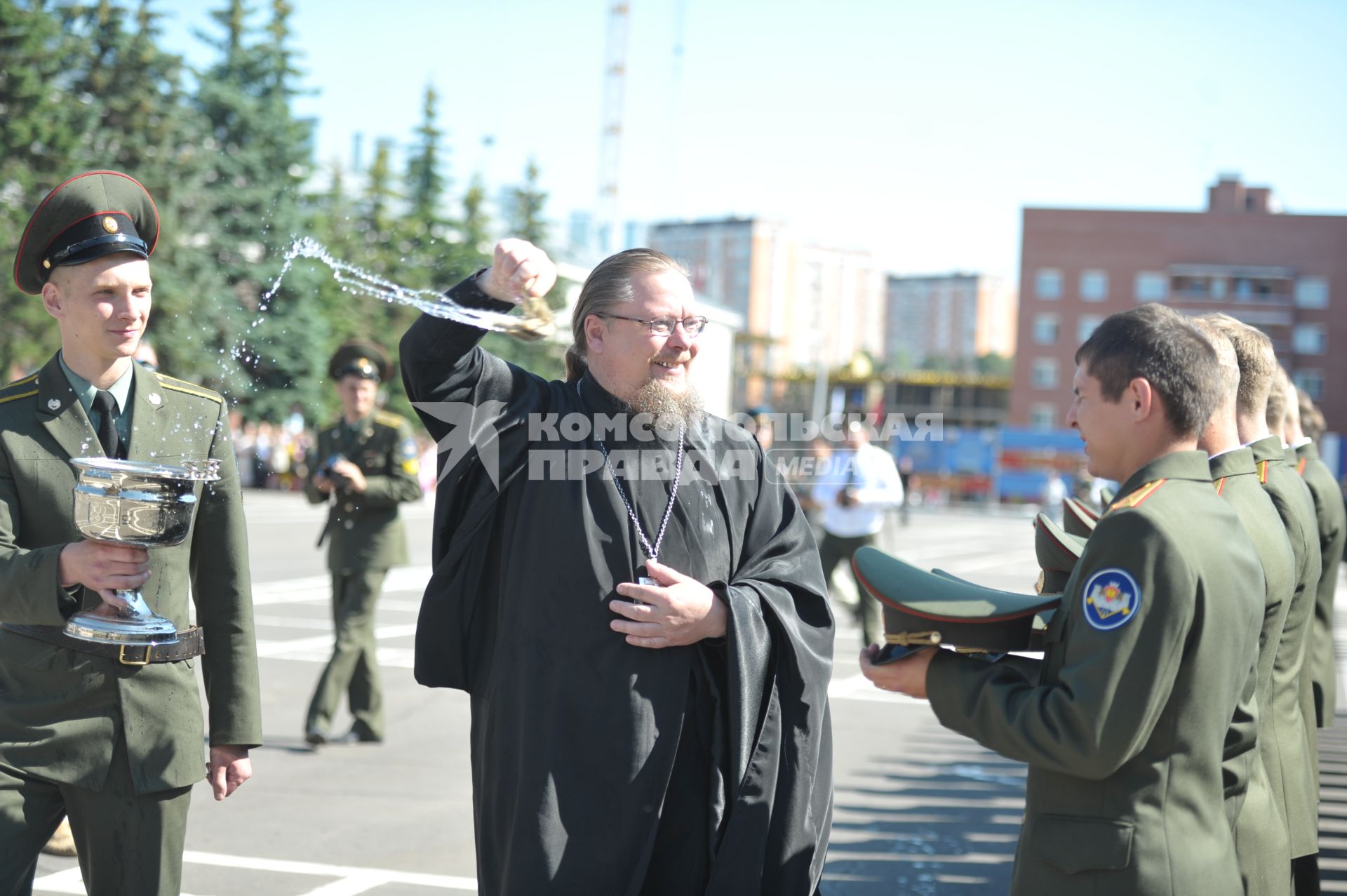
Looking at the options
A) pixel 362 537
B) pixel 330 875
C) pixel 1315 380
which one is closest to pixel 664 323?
pixel 330 875

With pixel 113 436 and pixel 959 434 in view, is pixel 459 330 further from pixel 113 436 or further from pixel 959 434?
pixel 959 434

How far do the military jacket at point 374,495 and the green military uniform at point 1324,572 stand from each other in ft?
17.3

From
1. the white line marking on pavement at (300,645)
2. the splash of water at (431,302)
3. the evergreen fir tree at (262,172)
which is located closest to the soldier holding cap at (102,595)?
the splash of water at (431,302)

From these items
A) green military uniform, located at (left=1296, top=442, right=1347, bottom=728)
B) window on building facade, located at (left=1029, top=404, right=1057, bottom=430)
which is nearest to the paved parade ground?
green military uniform, located at (left=1296, top=442, right=1347, bottom=728)

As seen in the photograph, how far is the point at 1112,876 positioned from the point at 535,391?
184 centimetres

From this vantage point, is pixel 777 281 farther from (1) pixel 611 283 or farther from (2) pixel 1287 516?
(1) pixel 611 283

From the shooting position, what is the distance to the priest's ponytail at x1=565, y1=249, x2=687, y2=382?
11.3ft

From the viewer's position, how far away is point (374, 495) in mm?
8188

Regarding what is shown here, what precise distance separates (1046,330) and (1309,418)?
78.5 m

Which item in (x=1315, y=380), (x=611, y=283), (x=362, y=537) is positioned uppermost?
(x=1315, y=380)

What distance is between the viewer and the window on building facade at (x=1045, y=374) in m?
81.7

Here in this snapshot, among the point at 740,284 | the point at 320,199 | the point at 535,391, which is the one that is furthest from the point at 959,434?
the point at 740,284

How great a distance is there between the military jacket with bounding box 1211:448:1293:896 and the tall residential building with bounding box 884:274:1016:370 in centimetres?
15227

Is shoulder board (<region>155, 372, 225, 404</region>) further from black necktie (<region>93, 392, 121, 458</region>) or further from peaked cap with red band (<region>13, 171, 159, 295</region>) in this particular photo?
peaked cap with red band (<region>13, 171, 159, 295</region>)
